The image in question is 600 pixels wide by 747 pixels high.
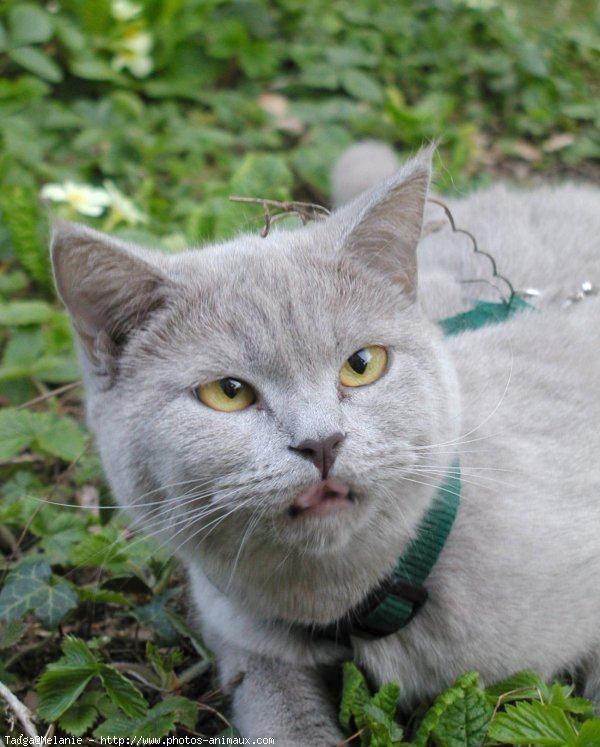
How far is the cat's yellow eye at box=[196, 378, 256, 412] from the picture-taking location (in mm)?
1385

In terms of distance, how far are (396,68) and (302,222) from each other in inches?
108

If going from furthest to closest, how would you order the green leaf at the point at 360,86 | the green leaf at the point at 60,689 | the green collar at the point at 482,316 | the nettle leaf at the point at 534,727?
the green leaf at the point at 360,86 < the green collar at the point at 482,316 < the green leaf at the point at 60,689 < the nettle leaf at the point at 534,727

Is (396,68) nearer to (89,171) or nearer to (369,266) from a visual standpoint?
(89,171)

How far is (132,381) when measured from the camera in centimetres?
150

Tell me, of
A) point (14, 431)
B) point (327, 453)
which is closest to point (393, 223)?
point (327, 453)

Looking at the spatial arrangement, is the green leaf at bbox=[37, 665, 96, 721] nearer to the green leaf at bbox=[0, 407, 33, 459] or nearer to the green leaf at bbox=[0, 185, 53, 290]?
the green leaf at bbox=[0, 407, 33, 459]

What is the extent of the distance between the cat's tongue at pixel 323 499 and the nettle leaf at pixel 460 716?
0.41 m

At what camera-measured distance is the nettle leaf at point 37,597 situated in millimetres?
1810

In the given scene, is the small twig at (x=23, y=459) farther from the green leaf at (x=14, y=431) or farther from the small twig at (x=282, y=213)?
the small twig at (x=282, y=213)

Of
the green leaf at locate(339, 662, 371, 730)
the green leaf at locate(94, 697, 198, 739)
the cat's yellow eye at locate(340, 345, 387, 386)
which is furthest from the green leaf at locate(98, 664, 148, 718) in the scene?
the cat's yellow eye at locate(340, 345, 387, 386)

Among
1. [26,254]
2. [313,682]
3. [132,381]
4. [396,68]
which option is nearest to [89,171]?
[26,254]

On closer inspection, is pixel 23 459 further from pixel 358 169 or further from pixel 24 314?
pixel 358 169

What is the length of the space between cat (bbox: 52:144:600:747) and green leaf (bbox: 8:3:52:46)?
241 centimetres

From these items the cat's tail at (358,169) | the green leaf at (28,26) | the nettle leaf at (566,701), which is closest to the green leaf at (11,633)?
the nettle leaf at (566,701)
